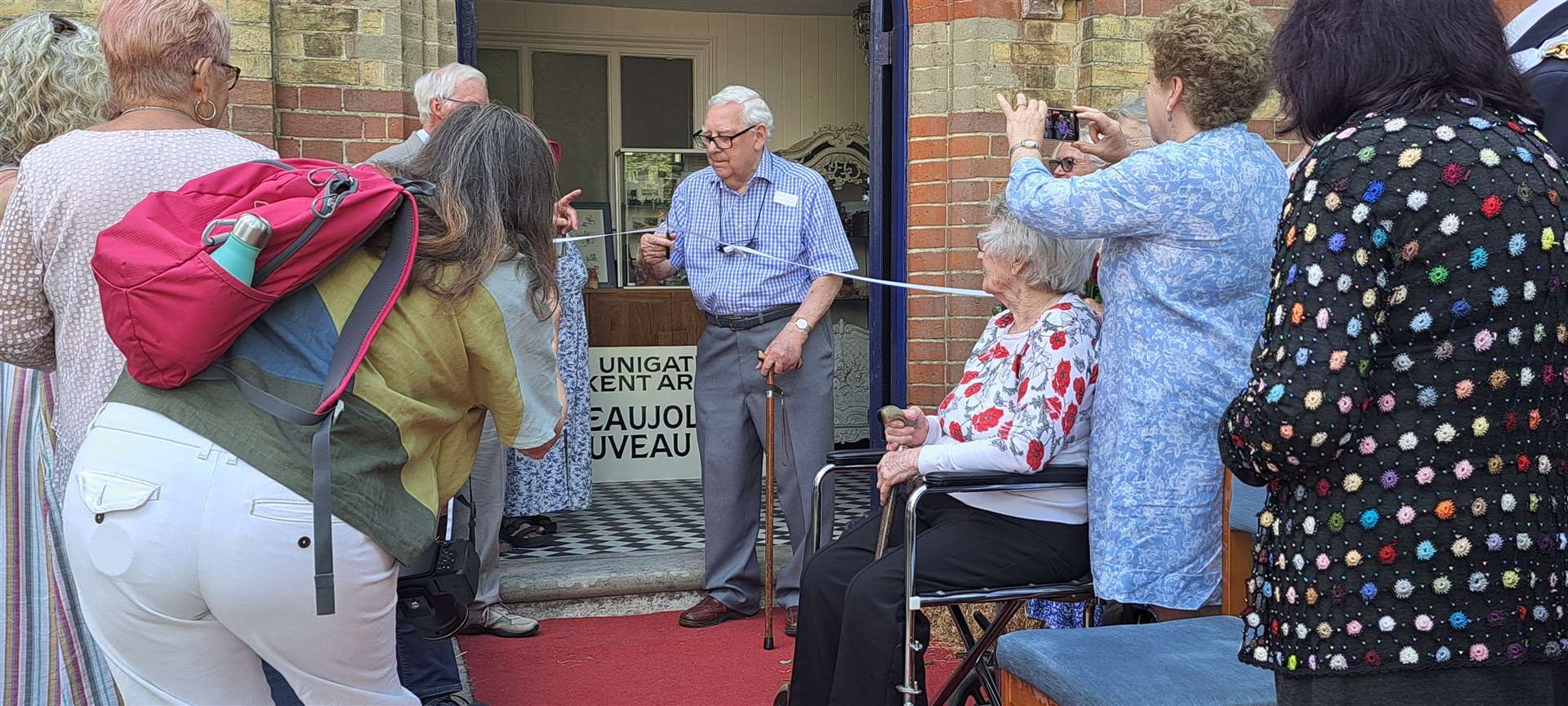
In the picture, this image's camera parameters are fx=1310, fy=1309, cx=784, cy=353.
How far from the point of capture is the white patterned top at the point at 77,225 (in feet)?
7.34

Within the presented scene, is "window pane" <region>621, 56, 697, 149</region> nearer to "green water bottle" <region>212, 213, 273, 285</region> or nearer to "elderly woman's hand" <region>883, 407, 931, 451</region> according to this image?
"elderly woman's hand" <region>883, 407, 931, 451</region>

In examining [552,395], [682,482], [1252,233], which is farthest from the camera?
[682,482]

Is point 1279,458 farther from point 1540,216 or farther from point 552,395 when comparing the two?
point 552,395

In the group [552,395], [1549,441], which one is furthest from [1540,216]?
[552,395]

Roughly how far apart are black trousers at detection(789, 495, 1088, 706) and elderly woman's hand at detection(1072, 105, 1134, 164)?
2.99ft

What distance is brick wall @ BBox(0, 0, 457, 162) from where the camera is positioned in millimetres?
4086

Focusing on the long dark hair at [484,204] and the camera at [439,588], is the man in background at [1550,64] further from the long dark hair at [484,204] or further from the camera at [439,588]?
the camera at [439,588]

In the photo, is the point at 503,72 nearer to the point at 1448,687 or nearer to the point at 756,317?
the point at 756,317

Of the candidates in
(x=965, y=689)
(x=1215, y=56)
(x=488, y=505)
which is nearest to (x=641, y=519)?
(x=488, y=505)

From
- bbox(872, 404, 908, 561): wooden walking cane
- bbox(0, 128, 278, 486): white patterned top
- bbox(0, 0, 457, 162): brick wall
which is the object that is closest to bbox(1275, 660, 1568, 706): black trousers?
bbox(872, 404, 908, 561): wooden walking cane

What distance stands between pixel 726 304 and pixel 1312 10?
112 inches

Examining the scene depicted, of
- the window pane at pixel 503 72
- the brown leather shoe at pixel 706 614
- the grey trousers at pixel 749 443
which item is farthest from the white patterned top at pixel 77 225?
Answer: the window pane at pixel 503 72

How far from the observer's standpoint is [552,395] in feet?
7.25

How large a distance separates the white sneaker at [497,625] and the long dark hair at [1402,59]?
3.28 m
